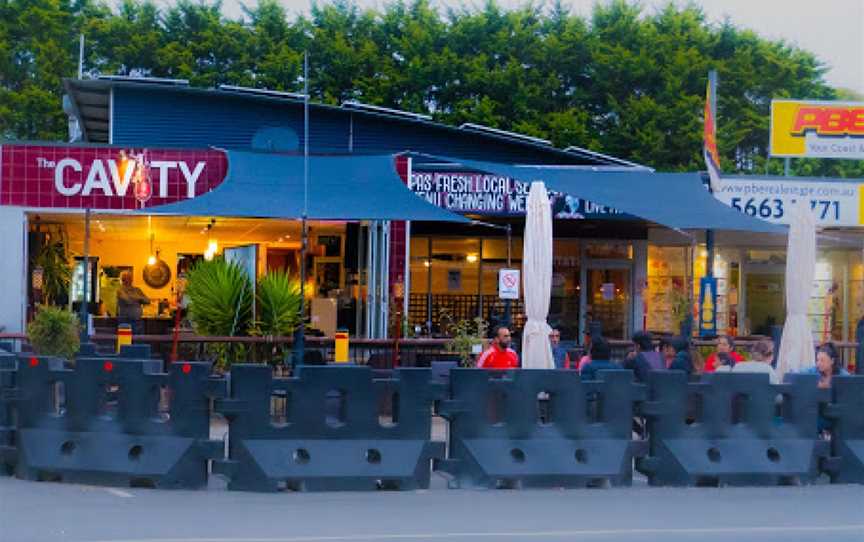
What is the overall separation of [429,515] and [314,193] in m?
9.81

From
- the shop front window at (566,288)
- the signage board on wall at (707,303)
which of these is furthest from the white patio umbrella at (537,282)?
the shop front window at (566,288)

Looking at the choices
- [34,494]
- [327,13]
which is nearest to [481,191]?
[34,494]

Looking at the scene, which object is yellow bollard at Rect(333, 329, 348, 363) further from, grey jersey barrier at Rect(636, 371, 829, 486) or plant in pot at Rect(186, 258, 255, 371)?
grey jersey barrier at Rect(636, 371, 829, 486)

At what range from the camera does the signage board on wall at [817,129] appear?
32.5 meters

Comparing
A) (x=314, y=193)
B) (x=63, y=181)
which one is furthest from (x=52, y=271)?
(x=314, y=193)

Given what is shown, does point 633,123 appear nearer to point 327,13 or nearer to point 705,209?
point 327,13

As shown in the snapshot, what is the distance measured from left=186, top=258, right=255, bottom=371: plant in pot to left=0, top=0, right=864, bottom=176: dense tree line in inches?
1055

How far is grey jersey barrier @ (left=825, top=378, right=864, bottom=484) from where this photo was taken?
1270cm

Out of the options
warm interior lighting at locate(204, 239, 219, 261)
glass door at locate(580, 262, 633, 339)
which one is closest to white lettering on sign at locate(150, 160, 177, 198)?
warm interior lighting at locate(204, 239, 219, 261)

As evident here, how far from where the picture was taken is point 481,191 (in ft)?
83.0

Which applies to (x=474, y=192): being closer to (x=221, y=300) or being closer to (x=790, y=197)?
(x=790, y=197)

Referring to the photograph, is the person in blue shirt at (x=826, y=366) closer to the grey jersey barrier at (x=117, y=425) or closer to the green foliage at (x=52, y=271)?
the grey jersey barrier at (x=117, y=425)

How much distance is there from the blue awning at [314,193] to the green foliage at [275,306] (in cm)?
93

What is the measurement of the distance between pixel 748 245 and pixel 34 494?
868 inches
